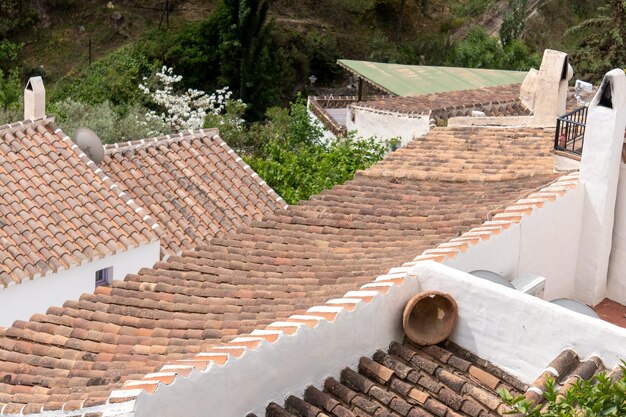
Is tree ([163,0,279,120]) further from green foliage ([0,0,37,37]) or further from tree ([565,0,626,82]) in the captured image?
tree ([565,0,626,82])

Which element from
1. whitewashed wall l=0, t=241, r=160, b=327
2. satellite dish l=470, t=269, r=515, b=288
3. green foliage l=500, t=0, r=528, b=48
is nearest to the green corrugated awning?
green foliage l=500, t=0, r=528, b=48

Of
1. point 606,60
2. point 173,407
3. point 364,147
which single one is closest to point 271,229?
point 173,407

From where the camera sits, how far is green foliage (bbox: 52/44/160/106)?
129ft

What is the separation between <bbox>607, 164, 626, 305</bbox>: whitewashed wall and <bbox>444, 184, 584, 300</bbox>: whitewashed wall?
0.42m

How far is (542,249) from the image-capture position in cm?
989

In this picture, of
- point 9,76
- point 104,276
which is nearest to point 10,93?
point 9,76

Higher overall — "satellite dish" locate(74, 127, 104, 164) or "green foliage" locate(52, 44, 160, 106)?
"satellite dish" locate(74, 127, 104, 164)

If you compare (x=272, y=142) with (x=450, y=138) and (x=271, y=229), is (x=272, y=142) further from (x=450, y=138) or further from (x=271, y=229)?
(x=271, y=229)

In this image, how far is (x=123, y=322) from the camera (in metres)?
9.10

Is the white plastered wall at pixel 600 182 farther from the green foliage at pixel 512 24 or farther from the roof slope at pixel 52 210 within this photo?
the green foliage at pixel 512 24

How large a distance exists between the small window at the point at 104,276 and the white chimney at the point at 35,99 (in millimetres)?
3917

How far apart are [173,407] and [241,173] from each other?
1287cm

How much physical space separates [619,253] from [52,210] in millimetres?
9488

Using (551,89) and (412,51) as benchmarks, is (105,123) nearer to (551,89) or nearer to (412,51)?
(551,89)
